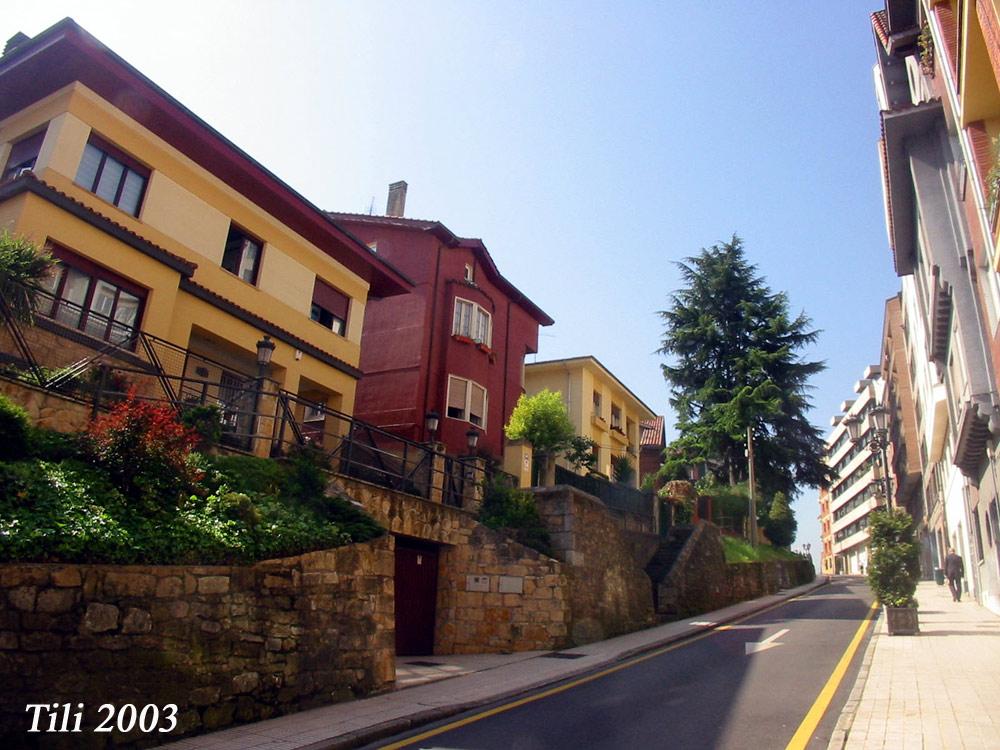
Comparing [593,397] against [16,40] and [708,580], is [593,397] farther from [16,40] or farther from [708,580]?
[16,40]

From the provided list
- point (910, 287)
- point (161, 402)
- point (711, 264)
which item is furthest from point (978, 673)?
point (711, 264)

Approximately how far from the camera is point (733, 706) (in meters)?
8.14

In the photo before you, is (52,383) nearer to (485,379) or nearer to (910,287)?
(485,379)

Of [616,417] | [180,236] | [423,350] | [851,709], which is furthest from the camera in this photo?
[616,417]

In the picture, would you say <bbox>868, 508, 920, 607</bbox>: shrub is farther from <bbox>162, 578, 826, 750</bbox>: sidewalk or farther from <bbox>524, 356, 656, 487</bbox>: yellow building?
<bbox>524, 356, 656, 487</bbox>: yellow building

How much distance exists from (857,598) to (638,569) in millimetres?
11624

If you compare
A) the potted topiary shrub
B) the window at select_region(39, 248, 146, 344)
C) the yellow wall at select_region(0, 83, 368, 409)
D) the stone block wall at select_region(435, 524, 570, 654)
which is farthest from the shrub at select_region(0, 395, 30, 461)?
the potted topiary shrub

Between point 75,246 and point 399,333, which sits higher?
point 399,333

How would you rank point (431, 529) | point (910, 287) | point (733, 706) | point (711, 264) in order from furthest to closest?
1. point (711, 264)
2. point (910, 287)
3. point (431, 529)
4. point (733, 706)

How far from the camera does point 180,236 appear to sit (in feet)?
50.6

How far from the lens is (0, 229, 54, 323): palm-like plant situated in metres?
8.87

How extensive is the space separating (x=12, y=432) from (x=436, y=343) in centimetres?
1594

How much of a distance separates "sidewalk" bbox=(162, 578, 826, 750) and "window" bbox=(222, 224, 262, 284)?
1021 cm

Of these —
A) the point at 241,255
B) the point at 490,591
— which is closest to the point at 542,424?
the point at 490,591
